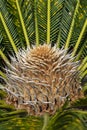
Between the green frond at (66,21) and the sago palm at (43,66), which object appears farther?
the green frond at (66,21)

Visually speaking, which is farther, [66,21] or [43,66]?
[66,21]

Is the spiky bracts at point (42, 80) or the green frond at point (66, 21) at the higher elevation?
the green frond at point (66, 21)

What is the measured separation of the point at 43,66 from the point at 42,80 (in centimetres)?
11

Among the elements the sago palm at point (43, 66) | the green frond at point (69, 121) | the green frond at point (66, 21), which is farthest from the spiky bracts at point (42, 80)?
the green frond at point (66, 21)

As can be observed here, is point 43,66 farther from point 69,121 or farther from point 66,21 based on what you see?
point 66,21

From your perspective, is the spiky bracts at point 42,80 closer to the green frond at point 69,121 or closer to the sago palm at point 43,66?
the sago palm at point 43,66

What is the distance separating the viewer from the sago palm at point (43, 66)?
3075 mm

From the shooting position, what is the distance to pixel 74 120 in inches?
109

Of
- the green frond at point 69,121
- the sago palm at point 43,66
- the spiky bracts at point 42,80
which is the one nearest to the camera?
the green frond at point 69,121

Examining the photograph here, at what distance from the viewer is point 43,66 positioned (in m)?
3.40

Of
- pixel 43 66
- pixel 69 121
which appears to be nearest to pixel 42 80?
pixel 43 66

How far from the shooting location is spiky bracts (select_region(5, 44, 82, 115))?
3.38m

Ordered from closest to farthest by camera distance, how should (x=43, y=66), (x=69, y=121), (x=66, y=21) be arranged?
(x=69, y=121), (x=43, y=66), (x=66, y=21)

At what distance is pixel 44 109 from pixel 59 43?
1.08 meters
